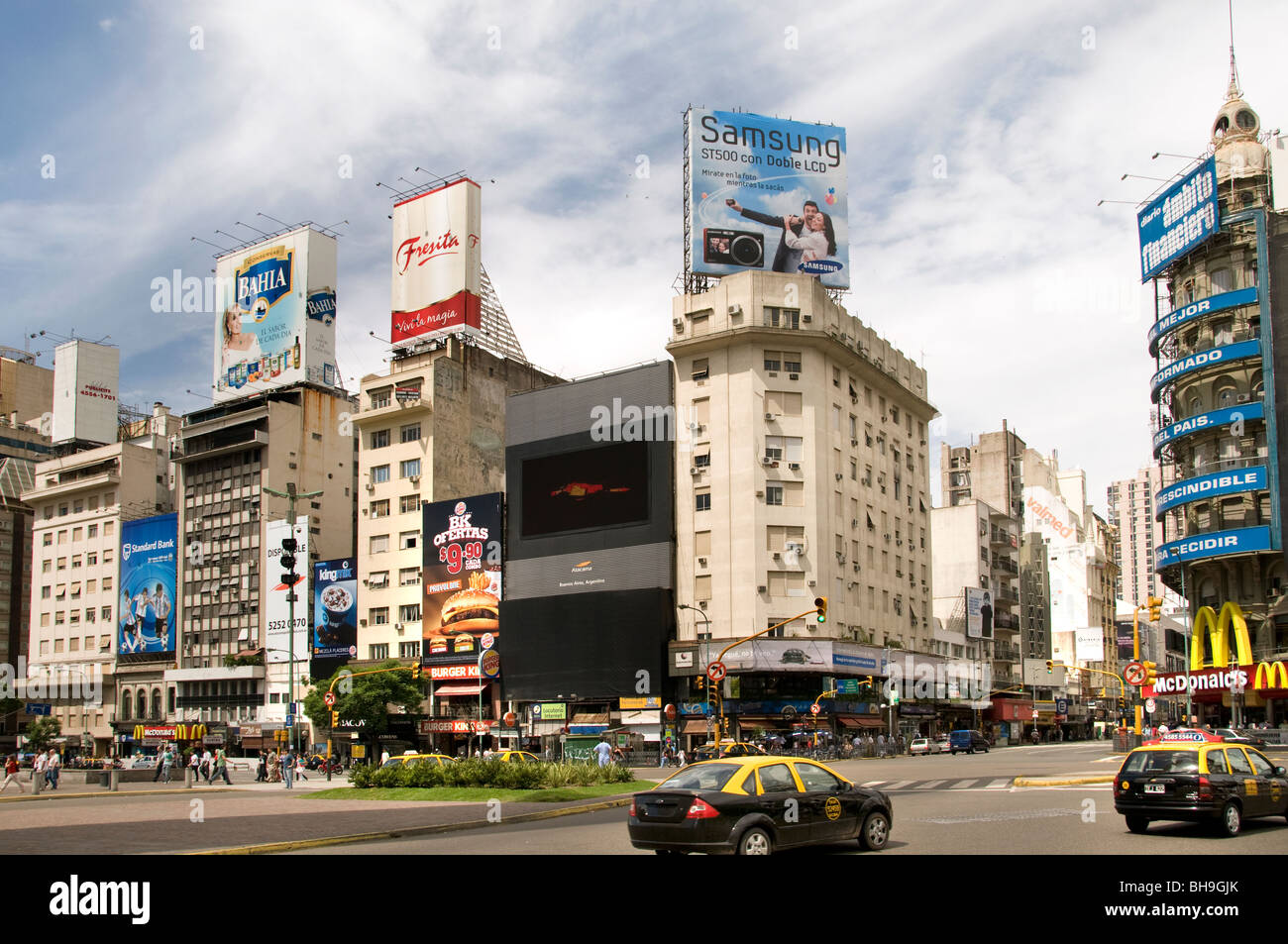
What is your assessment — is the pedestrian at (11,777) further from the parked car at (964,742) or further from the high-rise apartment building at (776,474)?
the parked car at (964,742)

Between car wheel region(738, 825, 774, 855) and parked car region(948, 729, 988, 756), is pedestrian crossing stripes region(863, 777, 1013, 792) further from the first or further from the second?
parked car region(948, 729, 988, 756)

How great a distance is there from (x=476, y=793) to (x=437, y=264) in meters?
65.2

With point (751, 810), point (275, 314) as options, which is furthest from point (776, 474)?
point (751, 810)

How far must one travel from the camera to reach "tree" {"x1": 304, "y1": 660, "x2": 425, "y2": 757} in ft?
234

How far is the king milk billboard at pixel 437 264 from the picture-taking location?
85000 millimetres

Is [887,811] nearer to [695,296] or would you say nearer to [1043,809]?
[1043,809]

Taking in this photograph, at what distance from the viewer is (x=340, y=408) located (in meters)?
102

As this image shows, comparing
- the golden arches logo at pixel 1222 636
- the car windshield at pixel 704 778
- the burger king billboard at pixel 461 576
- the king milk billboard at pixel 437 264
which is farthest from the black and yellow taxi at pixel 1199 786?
the king milk billboard at pixel 437 264

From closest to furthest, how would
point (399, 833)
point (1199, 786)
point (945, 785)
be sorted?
point (1199, 786), point (399, 833), point (945, 785)

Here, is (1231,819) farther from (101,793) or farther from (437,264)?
(437,264)

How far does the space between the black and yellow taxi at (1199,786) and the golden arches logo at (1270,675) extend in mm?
47309

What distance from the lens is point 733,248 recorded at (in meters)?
74.2
